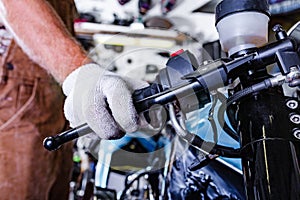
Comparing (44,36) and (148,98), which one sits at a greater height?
(44,36)

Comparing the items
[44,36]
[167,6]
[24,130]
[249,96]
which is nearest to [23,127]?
[24,130]

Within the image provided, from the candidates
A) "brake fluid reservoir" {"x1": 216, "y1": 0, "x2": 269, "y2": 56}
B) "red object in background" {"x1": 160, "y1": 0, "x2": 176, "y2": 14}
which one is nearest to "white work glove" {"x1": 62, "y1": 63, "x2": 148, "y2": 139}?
"brake fluid reservoir" {"x1": 216, "y1": 0, "x2": 269, "y2": 56}

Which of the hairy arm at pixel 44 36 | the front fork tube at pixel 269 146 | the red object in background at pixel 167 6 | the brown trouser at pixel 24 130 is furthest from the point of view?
the red object in background at pixel 167 6

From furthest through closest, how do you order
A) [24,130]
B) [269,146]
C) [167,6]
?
[167,6]
[24,130]
[269,146]

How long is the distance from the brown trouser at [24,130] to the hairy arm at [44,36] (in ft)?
0.52

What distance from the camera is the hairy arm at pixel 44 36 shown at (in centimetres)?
68

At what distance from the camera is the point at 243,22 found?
467 millimetres

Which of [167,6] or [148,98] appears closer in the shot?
[148,98]

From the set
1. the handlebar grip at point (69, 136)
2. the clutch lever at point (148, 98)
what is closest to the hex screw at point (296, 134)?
the clutch lever at point (148, 98)

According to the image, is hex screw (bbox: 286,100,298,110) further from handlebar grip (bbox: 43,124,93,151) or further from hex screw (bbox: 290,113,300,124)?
handlebar grip (bbox: 43,124,93,151)

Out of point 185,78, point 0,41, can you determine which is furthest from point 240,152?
point 0,41

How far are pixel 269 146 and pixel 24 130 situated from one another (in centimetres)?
59

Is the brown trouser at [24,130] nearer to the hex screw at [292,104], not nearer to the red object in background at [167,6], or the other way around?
the hex screw at [292,104]

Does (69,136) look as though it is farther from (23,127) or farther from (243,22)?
(23,127)
